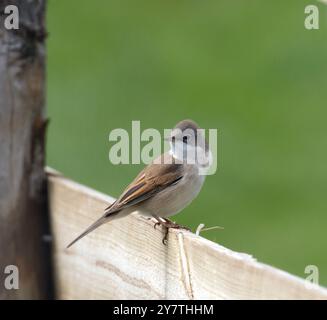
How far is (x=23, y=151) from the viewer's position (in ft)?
16.3

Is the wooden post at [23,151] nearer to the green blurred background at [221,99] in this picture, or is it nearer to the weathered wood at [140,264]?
the weathered wood at [140,264]

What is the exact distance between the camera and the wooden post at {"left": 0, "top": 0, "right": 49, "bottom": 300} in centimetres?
481

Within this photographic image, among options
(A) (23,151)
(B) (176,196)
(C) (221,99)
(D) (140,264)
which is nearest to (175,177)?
(B) (176,196)

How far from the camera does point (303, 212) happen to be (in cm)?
845

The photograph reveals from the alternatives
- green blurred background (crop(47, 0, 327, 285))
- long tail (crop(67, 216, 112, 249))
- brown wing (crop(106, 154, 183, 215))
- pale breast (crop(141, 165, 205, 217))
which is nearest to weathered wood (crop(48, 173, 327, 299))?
long tail (crop(67, 216, 112, 249))

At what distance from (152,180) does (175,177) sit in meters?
0.13

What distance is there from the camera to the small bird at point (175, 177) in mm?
5242

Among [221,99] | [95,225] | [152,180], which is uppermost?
[221,99]

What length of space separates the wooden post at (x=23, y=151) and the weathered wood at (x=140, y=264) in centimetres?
9

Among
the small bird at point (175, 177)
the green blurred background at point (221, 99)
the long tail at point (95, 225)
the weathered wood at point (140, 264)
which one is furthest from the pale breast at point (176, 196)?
the green blurred background at point (221, 99)

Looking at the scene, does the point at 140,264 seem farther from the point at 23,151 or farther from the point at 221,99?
the point at 221,99

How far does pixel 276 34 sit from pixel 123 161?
6665 millimetres
